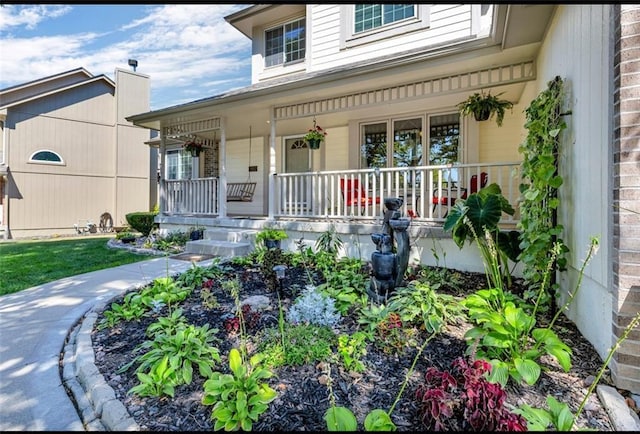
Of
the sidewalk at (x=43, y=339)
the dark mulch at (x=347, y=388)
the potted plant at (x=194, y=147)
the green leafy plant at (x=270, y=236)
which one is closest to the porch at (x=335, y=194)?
the green leafy plant at (x=270, y=236)

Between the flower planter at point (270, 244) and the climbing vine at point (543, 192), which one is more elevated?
the climbing vine at point (543, 192)

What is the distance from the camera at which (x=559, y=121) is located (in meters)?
3.44

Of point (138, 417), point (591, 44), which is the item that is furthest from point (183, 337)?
point (591, 44)

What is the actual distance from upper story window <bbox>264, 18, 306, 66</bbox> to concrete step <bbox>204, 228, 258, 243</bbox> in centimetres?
497

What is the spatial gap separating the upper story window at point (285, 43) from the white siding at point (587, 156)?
684 cm

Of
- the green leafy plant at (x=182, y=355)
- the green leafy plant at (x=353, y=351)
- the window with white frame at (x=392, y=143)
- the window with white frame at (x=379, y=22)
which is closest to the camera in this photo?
the green leafy plant at (x=182, y=355)

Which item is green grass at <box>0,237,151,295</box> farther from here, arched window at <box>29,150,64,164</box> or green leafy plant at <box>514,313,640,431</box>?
green leafy plant at <box>514,313,640,431</box>

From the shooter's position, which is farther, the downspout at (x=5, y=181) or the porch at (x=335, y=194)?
the downspout at (x=5, y=181)

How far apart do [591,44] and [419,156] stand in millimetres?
A: 4807

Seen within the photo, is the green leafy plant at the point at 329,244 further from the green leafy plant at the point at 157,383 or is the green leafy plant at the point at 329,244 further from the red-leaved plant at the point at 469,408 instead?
the red-leaved plant at the point at 469,408

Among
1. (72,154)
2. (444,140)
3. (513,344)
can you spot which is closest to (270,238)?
(444,140)

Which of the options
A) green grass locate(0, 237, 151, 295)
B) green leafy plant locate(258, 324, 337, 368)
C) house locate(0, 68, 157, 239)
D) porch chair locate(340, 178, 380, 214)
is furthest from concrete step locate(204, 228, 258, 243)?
house locate(0, 68, 157, 239)

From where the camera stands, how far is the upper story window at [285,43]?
9.24 meters

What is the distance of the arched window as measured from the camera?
513 inches
